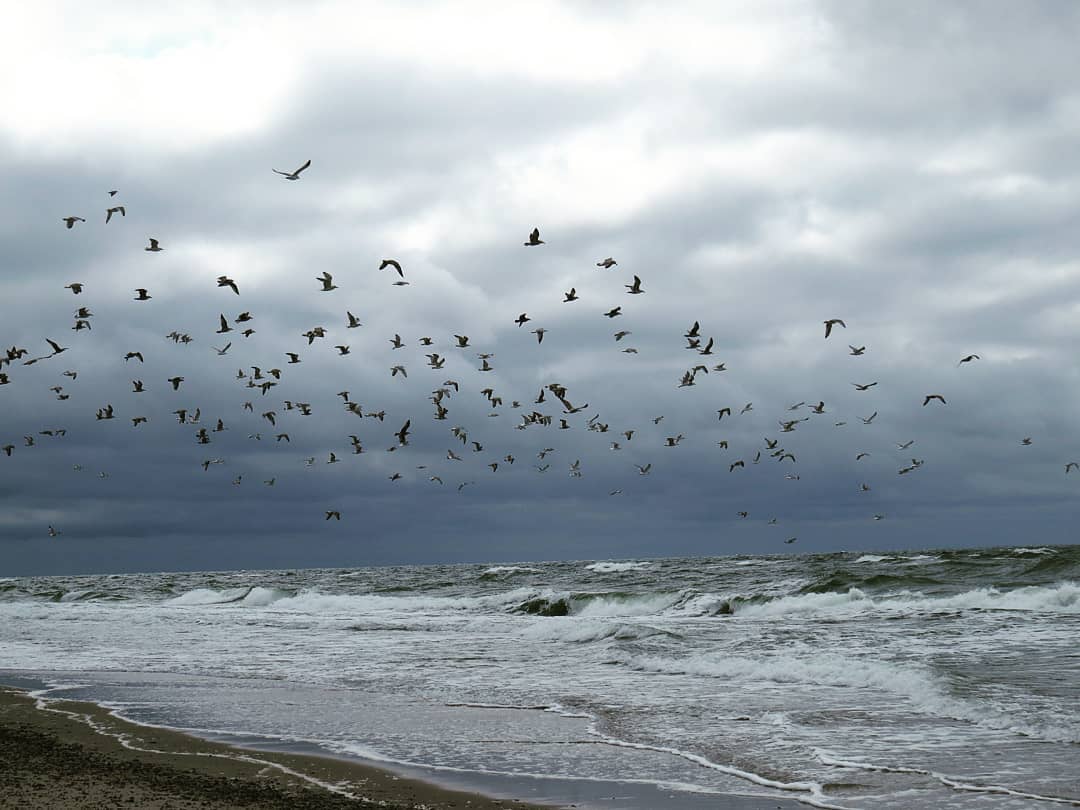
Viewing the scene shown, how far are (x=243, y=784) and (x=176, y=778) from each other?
0.84m

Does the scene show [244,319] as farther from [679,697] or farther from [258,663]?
[679,697]

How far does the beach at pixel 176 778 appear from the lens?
A: 34.9 feet

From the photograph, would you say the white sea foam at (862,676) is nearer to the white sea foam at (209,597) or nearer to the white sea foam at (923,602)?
the white sea foam at (923,602)

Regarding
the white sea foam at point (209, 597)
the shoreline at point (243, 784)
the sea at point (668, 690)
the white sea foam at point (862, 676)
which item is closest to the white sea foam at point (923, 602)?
the sea at point (668, 690)

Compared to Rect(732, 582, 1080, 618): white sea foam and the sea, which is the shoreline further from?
Rect(732, 582, 1080, 618): white sea foam

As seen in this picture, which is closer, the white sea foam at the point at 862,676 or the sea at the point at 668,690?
the sea at the point at 668,690

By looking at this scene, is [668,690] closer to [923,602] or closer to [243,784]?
[243,784]

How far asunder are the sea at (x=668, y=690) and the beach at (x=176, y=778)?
766 millimetres

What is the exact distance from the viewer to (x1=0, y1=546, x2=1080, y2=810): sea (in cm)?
1233

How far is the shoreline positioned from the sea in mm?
219

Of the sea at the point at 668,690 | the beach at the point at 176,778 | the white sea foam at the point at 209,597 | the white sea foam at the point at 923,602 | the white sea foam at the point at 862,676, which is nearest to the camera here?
the beach at the point at 176,778

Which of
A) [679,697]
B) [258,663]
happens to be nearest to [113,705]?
[258,663]

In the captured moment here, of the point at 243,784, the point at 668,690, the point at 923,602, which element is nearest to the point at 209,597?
the point at 923,602

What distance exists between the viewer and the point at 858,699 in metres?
17.8
